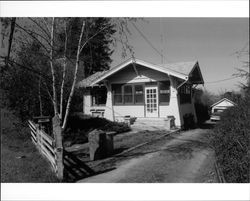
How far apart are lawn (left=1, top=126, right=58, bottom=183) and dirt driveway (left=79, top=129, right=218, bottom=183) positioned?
3.22 ft

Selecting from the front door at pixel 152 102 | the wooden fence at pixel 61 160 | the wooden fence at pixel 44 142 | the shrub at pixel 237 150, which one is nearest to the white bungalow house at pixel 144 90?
the front door at pixel 152 102

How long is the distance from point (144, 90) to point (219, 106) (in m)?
3.07

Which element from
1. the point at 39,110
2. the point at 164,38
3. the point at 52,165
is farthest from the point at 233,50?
the point at 39,110

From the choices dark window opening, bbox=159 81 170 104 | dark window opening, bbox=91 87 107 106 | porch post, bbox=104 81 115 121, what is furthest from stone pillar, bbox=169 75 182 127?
dark window opening, bbox=91 87 107 106

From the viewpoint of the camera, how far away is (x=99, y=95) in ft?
31.2

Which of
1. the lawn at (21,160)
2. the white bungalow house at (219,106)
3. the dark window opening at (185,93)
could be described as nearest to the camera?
the lawn at (21,160)

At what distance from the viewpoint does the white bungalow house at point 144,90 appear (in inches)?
352

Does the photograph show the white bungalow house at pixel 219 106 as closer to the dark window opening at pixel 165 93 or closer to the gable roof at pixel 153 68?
the gable roof at pixel 153 68

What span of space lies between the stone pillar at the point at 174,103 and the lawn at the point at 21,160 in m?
4.87

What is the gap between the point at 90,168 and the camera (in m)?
5.96

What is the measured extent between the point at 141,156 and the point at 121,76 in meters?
3.98

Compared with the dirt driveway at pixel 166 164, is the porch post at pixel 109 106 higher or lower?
higher

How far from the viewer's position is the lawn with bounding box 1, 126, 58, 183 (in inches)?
202

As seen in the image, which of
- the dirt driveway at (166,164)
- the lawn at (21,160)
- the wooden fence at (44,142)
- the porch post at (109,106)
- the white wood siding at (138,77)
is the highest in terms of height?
the white wood siding at (138,77)
